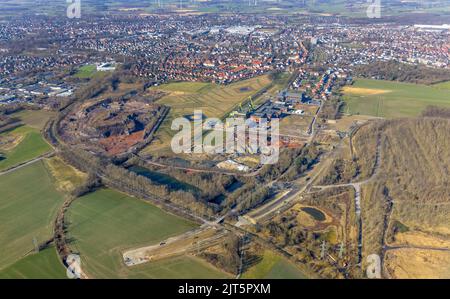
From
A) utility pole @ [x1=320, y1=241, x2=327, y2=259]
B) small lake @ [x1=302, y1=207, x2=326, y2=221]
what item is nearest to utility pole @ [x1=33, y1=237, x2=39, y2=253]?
utility pole @ [x1=320, y1=241, x2=327, y2=259]

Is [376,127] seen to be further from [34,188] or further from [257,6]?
[257,6]

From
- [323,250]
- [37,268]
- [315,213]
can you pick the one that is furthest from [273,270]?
[37,268]

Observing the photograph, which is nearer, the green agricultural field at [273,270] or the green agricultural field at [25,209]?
the green agricultural field at [273,270]

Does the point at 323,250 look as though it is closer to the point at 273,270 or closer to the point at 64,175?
the point at 273,270

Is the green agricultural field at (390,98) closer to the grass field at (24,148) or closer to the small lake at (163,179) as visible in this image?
the small lake at (163,179)

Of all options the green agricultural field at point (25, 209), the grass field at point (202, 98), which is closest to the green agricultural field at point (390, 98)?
the grass field at point (202, 98)

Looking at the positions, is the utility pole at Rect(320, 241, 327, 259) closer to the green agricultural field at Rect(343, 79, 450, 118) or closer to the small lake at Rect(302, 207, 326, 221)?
the small lake at Rect(302, 207, 326, 221)

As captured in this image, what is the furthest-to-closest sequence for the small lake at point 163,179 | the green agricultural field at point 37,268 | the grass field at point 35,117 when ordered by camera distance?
the grass field at point 35,117 → the small lake at point 163,179 → the green agricultural field at point 37,268

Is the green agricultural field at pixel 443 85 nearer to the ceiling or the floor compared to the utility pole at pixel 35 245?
nearer to the ceiling
